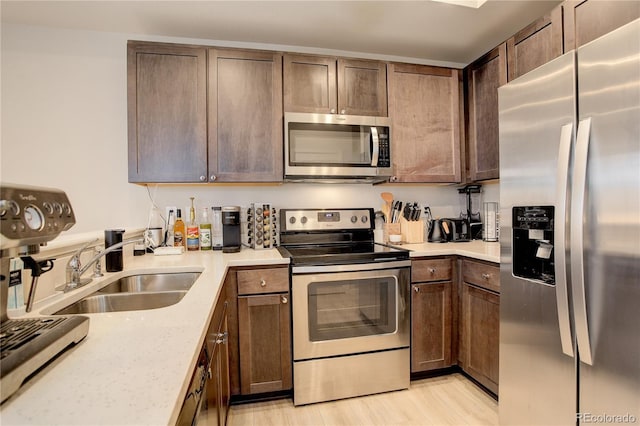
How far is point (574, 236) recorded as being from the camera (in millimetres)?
1166

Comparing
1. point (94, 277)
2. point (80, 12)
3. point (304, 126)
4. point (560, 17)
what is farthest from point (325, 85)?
point (94, 277)

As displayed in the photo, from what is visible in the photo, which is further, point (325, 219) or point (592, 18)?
point (325, 219)

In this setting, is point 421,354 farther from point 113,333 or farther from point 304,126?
point 113,333

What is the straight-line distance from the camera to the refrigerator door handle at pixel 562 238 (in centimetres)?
120

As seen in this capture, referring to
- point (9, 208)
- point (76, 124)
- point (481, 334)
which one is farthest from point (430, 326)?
point (76, 124)

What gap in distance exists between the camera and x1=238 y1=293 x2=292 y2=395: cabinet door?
6.07ft

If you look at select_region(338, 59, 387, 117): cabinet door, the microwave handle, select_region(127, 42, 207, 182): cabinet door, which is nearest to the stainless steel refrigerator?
the microwave handle

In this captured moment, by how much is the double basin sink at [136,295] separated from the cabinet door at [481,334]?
163 centimetres

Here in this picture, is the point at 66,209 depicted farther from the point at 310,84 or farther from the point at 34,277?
the point at 310,84

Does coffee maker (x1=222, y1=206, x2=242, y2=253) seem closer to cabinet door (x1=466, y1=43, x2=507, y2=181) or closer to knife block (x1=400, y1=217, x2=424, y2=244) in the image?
knife block (x1=400, y1=217, x2=424, y2=244)

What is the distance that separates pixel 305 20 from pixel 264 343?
81.2 inches

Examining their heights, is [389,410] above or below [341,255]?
below

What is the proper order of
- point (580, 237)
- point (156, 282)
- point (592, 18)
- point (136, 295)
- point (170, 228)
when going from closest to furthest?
point (580, 237)
point (136, 295)
point (592, 18)
point (156, 282)
point (170, 228)

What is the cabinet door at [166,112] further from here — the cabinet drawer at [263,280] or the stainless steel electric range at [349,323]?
the stainless steel electric range at [349,323]
